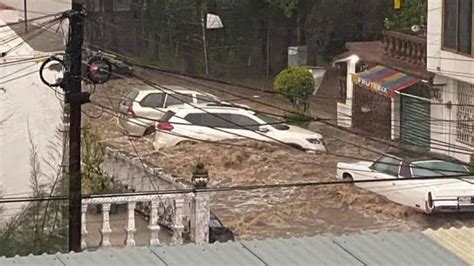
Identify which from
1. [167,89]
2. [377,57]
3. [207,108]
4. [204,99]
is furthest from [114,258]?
[377,57]

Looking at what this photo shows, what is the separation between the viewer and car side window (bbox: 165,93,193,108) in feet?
65.2

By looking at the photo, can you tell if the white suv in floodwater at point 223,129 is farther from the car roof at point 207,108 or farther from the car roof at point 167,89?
the car roof at point 167,89

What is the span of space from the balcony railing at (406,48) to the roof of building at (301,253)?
45.5 ft

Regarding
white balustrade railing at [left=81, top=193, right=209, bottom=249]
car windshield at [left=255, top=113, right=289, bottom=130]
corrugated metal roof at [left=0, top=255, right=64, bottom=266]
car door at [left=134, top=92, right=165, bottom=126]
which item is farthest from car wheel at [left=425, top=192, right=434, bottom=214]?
corrugated metal roof at [left=0, top=255, right=64, bottom=266]

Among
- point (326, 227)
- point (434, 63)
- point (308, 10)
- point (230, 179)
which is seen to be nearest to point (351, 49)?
point (308, 10)

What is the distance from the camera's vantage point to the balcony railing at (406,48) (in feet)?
61.5

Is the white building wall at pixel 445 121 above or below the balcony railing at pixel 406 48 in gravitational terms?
below

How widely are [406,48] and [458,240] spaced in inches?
577

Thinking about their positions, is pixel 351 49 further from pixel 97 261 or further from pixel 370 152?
pixel 97 261

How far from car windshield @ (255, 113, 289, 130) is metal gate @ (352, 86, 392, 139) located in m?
1.41

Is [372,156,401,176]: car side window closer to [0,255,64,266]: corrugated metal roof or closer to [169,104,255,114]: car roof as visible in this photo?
[169,104,255,114]: car roof

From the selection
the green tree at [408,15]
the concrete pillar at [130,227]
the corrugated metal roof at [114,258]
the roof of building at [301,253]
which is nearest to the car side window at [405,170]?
the concrete pillar at [130,227]

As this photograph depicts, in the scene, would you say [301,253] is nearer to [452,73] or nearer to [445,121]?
[452,73]

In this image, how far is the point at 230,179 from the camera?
1585 centimetres
